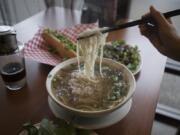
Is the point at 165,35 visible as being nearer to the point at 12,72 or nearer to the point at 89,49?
the point at 89,49

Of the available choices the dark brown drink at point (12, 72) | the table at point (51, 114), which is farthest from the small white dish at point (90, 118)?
the dark brown drink at point (12, 72)

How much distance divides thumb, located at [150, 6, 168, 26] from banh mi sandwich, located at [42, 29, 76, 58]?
47 cm

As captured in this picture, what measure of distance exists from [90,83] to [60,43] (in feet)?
1.20

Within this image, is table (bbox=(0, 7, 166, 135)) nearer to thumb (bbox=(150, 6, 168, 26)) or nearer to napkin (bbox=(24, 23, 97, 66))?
napkin (bbox=(24, 23, 97, 66))

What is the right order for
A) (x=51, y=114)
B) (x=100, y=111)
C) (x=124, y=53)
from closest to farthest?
(x=100, y=111) < (x=51, y=114) < (x=124, y=53)

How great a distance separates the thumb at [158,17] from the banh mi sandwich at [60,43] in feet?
1.53

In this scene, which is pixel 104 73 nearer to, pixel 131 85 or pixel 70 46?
pixel 131 85

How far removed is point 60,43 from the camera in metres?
1.28

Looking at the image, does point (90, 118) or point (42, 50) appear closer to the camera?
point (90, 118)

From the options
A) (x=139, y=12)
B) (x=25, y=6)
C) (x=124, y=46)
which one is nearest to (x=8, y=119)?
(x=124, y=46)

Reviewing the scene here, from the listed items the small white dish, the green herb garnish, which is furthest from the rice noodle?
the small white dish

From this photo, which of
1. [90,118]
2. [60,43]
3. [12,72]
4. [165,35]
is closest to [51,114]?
[90,118]

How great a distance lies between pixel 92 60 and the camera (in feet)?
3.76

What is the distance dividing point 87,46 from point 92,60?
78 millimetres
